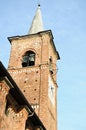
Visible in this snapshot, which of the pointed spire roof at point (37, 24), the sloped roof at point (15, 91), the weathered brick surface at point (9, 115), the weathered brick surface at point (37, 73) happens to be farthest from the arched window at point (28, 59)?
the weathered brick surface at point (9, 115)

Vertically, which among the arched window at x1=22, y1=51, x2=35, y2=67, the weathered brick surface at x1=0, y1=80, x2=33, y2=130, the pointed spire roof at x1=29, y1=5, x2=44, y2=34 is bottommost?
the weathered brick surface at x1=0, y1=80, x2=33, y2=130

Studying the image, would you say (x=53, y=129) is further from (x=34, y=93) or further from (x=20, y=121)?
(x=20, y=121)

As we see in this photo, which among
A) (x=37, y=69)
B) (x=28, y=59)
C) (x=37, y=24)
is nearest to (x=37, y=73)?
(x=37, y=69)

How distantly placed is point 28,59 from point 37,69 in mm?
1703

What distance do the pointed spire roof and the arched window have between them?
276cm

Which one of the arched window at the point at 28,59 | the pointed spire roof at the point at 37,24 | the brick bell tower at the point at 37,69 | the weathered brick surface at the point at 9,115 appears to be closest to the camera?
the weathered brick surface at the point at 9,115

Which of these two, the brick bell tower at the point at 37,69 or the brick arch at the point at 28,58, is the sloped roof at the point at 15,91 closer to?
the brick bell tower at the point at 37,69

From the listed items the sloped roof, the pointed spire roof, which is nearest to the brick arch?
the pointed spire roof

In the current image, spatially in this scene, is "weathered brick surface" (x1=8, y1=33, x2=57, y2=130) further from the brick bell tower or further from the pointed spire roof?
the pointed spire roof

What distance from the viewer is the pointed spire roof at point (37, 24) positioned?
2637 cm

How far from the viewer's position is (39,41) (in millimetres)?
24266

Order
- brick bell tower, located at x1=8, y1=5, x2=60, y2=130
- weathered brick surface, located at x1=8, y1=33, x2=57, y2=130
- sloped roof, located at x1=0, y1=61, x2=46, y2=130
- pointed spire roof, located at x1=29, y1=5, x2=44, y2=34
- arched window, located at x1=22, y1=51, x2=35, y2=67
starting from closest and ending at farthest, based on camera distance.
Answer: sloped roof, located at x1=0, y1=61, x2=46, y2=130, weathered brick surface, located at x1=8, y1=33, x2=57, y2=130, brick bell tower, located at x1=8, y1=5, x2=60, y2=130, arched window, located at x1=22, y1=51, x2=35, y2=67, pointed spire roof, located at x1=29, y1=5, x2=44, y2=34

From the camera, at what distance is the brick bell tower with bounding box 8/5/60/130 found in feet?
67.1

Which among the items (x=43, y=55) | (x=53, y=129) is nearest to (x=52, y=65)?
(x=43, y=55)
